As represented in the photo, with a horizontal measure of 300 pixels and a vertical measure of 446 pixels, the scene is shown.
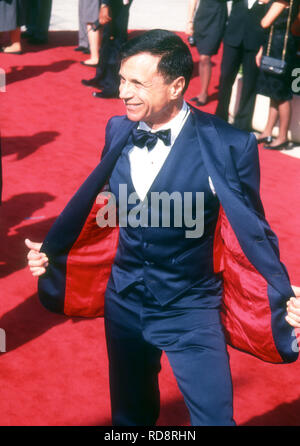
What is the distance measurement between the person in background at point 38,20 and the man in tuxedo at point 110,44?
243cm

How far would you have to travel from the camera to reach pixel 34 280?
15.9ft

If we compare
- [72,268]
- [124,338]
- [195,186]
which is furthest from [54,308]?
[195,186]

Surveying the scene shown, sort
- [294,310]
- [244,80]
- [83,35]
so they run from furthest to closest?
[83,35], [244,80], [294,310]

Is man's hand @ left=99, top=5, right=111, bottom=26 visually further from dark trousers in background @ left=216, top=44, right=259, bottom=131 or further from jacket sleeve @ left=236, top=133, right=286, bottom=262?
jacket sleeve @ left=236, top=133, right=286, bottom=262

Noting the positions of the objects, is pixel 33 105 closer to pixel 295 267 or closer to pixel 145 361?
pixel 295 267

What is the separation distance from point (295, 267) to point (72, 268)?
2.85 meters

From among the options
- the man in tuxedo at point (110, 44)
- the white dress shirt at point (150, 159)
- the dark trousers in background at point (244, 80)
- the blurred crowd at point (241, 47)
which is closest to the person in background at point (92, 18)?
the blurred crowd at point (241, 47)

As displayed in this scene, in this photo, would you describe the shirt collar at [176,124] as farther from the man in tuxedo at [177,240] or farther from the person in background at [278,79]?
the person in background at [278,79]

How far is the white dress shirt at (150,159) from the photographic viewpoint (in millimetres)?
2600

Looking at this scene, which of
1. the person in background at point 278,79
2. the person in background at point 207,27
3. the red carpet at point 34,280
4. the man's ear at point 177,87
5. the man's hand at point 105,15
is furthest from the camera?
the man's hand at point 105,15

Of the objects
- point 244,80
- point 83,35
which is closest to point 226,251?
point 244,80

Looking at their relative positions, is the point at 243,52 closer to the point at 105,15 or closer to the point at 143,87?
the point at 105,15

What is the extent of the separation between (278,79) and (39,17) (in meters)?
5.73

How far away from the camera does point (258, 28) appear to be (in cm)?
734
